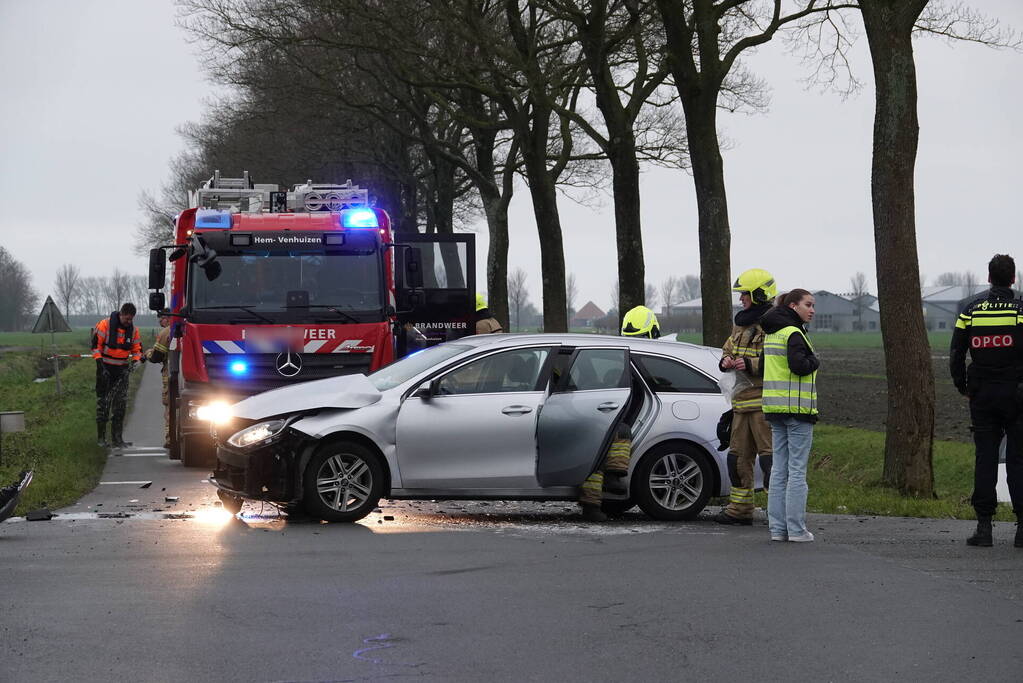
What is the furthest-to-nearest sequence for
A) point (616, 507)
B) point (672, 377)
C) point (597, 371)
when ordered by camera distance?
point (616, 507)
point (672, 377)
point (597, 371)

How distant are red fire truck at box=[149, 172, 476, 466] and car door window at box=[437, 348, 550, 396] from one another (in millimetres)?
4251

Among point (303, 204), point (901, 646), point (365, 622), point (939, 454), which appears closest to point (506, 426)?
point (365, 622)

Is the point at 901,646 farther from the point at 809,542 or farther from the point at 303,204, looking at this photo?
the point at 303,204

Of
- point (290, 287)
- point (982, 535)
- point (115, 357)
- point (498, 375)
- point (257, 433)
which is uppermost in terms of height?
point (290, 287)

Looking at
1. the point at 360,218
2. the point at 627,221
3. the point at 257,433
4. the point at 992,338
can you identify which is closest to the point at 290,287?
the point at 360,218

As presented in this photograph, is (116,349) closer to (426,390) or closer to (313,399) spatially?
(313,399)

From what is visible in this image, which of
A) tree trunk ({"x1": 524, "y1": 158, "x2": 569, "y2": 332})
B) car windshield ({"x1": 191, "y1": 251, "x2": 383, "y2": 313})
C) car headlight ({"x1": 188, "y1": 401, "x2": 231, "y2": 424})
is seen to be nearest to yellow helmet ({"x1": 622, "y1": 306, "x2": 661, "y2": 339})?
car windshield ({"x1": 191, "y1": 251, "x2": 383, "y2": 313})

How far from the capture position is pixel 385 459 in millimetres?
11469

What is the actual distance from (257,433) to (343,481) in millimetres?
747

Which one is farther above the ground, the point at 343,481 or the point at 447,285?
the point at 447,285

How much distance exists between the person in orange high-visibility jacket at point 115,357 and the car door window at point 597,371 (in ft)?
31.2

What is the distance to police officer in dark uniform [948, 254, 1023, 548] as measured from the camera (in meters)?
10.4

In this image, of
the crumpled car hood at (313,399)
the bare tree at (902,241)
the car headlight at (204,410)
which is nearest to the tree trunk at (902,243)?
the bare tree at (902,241)

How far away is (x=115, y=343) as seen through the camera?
2003 cm
